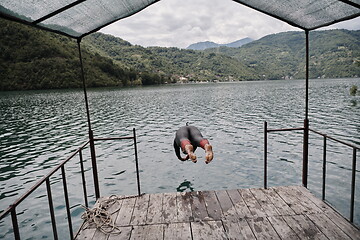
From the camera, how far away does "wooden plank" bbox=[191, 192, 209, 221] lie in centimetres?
299

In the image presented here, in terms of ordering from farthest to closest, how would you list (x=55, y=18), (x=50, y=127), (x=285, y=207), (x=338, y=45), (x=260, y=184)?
(x=338, y=45)
(x=50, y=127)
(x=260, y=184)
(x=285, y=207)
(x=55, y=18)

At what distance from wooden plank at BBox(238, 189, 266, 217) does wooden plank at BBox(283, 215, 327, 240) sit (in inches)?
12.4

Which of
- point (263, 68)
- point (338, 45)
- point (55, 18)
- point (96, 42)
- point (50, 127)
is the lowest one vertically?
point (50, 127)

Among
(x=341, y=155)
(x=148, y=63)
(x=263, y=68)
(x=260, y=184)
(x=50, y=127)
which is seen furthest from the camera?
(x=263, y=68)

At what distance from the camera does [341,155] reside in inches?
393

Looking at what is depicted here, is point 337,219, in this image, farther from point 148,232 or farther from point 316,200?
point 148,232

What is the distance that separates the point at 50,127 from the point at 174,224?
1783cm

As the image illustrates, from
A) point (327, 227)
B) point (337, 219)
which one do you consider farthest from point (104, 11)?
point (337, 219)

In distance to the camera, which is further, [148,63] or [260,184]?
[148,63]

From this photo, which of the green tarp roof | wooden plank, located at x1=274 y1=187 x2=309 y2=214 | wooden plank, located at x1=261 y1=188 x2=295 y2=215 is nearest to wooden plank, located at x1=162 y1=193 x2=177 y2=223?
wooden plank, located at x1=261 y1=188 x2=295 y2=215

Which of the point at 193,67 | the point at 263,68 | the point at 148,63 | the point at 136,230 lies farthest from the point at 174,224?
the point at 263,68

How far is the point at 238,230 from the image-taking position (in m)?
2.66

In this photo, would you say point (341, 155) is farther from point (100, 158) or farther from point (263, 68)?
point (263, 68)

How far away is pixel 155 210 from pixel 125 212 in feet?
1.44
